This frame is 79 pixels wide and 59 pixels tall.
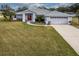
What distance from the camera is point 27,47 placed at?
20.1 ft

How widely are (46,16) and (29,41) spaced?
1.35ft

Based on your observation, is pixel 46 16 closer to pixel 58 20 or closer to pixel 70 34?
pixel 58 20

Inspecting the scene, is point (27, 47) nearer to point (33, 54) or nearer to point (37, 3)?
point (33, 54)

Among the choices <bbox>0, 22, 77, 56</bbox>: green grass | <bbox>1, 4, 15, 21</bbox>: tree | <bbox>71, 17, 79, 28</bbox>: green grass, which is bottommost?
<bbox>0, 22, 77, 56</bbox>: green grass

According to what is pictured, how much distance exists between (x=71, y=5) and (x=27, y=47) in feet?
2.66

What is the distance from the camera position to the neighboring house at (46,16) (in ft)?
20.2

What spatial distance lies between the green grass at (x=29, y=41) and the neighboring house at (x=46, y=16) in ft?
0.36

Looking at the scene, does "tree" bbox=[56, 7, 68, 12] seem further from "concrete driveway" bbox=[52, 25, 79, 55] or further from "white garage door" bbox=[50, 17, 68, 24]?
"concrete driveway" bbox=[52, 25, 79, 55]

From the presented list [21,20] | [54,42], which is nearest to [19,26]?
[21,20]

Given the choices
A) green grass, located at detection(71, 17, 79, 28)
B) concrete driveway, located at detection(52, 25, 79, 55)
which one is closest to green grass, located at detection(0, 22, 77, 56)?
concrete driveway, located at detection(52, 25, 79, 55)

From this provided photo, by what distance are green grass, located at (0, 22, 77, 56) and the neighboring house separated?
0.36ft

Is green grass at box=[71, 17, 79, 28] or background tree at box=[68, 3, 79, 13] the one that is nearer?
background tree at box=[68, 3, 79, 13]

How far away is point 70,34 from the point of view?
6.14 metres

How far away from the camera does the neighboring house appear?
617 centimetres
